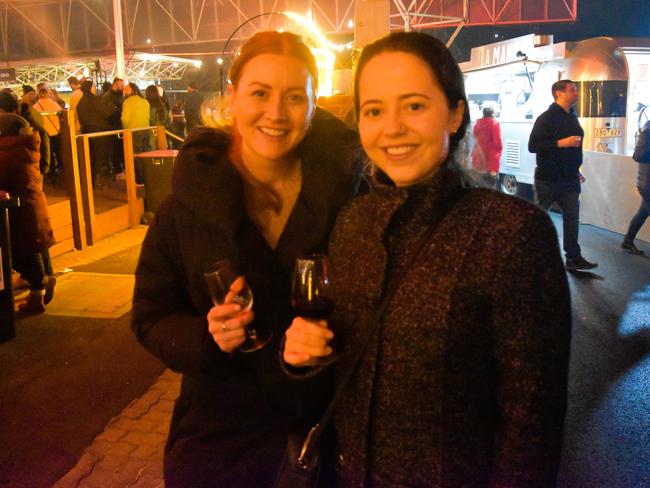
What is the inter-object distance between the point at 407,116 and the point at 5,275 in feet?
16.6

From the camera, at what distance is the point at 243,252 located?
6.22ft

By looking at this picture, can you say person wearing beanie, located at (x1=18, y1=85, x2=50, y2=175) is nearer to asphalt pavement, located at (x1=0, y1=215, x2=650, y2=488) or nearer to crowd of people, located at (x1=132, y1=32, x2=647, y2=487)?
asphalt pavement, located at (x1=0, y1=215, x2=650, y2=488)

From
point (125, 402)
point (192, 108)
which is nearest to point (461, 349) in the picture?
point (125, 402)

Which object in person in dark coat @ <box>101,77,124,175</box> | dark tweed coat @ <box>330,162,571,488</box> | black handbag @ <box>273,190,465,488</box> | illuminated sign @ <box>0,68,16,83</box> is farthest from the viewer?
illuminated sign @ <box>0,68,16,83</box>

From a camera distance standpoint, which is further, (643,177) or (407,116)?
(643,177)

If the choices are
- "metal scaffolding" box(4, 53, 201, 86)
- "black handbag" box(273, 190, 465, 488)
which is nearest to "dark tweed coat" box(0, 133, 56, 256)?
"black handbag" box(273, 190, 465, 488)

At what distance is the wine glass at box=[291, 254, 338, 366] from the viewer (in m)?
1.61

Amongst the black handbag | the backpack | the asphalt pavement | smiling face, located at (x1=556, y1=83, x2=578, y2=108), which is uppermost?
smiling face, located at (x1=556, y1=83, x2=578, y2=108)

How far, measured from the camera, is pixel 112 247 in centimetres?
919

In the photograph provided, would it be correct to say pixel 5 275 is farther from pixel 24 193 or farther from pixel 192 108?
pixel 192 108

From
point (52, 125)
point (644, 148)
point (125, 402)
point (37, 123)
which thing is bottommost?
point (125, 402)

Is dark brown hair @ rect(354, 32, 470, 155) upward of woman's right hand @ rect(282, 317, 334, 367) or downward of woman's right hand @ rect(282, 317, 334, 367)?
upward

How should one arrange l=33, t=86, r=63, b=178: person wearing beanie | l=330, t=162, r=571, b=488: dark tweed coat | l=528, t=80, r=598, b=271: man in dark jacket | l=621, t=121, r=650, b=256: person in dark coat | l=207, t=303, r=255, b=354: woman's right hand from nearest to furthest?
l=330, t=162, r=571, b=488: dark tweed coat
l=207, t=303, r=255, b=354: woman's right hand
l=528, t=80, r=598, b=271: man in dark jacket
l=621, t=121, r=650, b=256: person in dark coat
l=33, t=86, r=63, b=178: person wearing beanie

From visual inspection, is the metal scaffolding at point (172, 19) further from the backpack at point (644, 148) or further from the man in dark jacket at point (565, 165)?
the man in dark jacket at point (565, 165)
